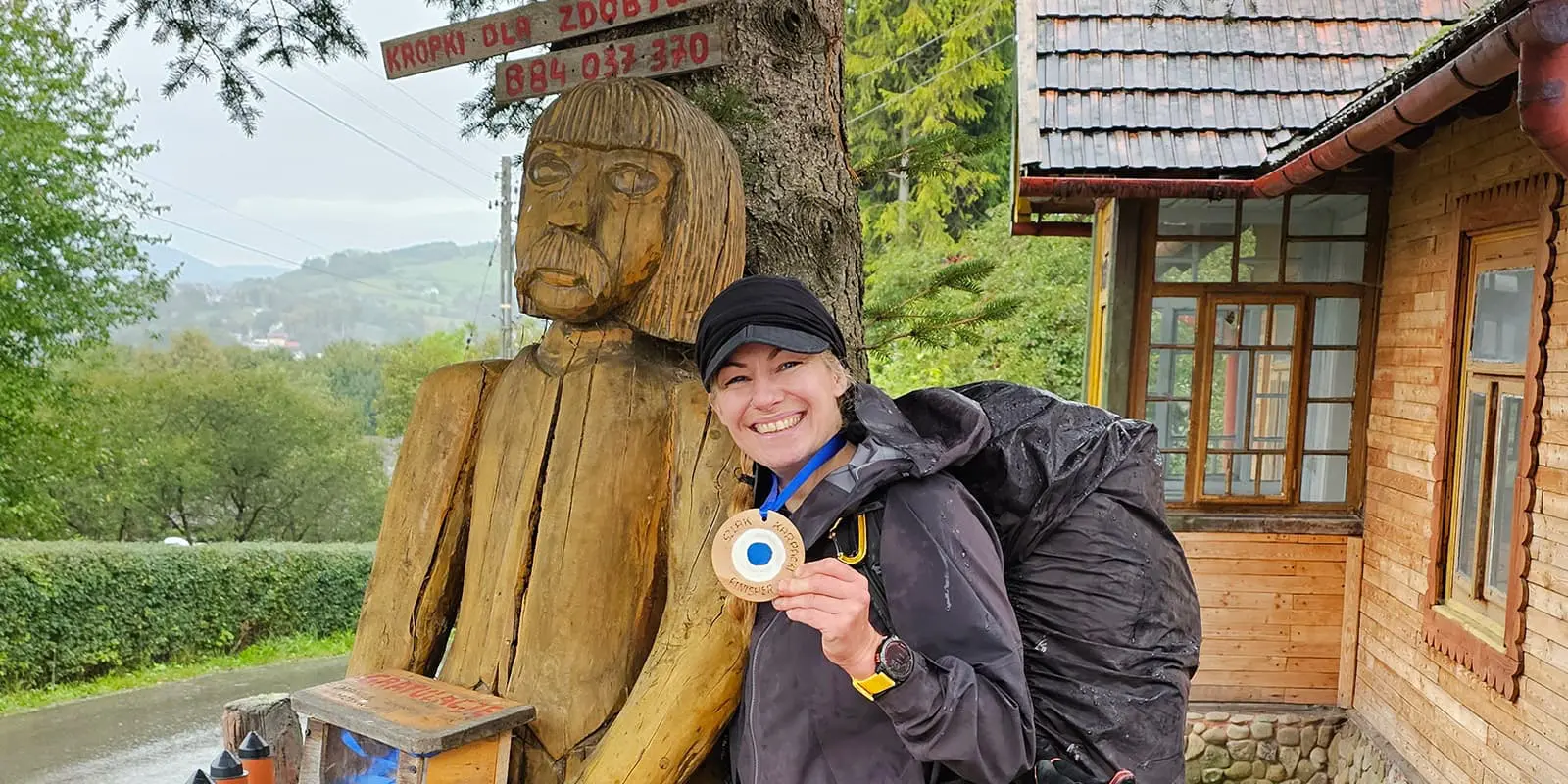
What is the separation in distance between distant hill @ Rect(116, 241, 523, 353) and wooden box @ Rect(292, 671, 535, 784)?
76278 millimetres

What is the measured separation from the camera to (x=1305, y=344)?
20.4 ft

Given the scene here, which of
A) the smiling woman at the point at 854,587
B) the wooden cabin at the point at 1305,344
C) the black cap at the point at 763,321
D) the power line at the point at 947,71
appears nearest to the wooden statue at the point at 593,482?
the smiling woman at the point at 854,587

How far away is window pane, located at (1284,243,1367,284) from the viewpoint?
6.17 metres

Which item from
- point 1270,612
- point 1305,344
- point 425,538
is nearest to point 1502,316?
point 1305,344

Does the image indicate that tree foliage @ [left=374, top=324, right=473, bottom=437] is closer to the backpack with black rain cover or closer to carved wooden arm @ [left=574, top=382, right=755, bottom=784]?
carved wooden arm @ [left=574, top=382, right=755, bottom=784]

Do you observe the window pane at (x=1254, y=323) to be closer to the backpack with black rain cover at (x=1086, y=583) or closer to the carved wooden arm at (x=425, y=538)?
the backpack with black rain cover at (x=1086, y=583)

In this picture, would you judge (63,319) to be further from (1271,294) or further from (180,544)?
(1271,294)

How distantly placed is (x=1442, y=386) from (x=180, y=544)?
14.5 metres

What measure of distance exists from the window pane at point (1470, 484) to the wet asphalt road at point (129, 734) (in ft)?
26.0

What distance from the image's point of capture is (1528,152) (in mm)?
4414

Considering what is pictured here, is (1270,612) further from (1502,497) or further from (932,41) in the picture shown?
(932,41)

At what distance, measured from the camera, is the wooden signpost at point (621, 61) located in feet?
6.81

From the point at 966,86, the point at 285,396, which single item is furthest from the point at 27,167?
the point at 966,86

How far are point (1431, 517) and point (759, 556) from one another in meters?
5.03
